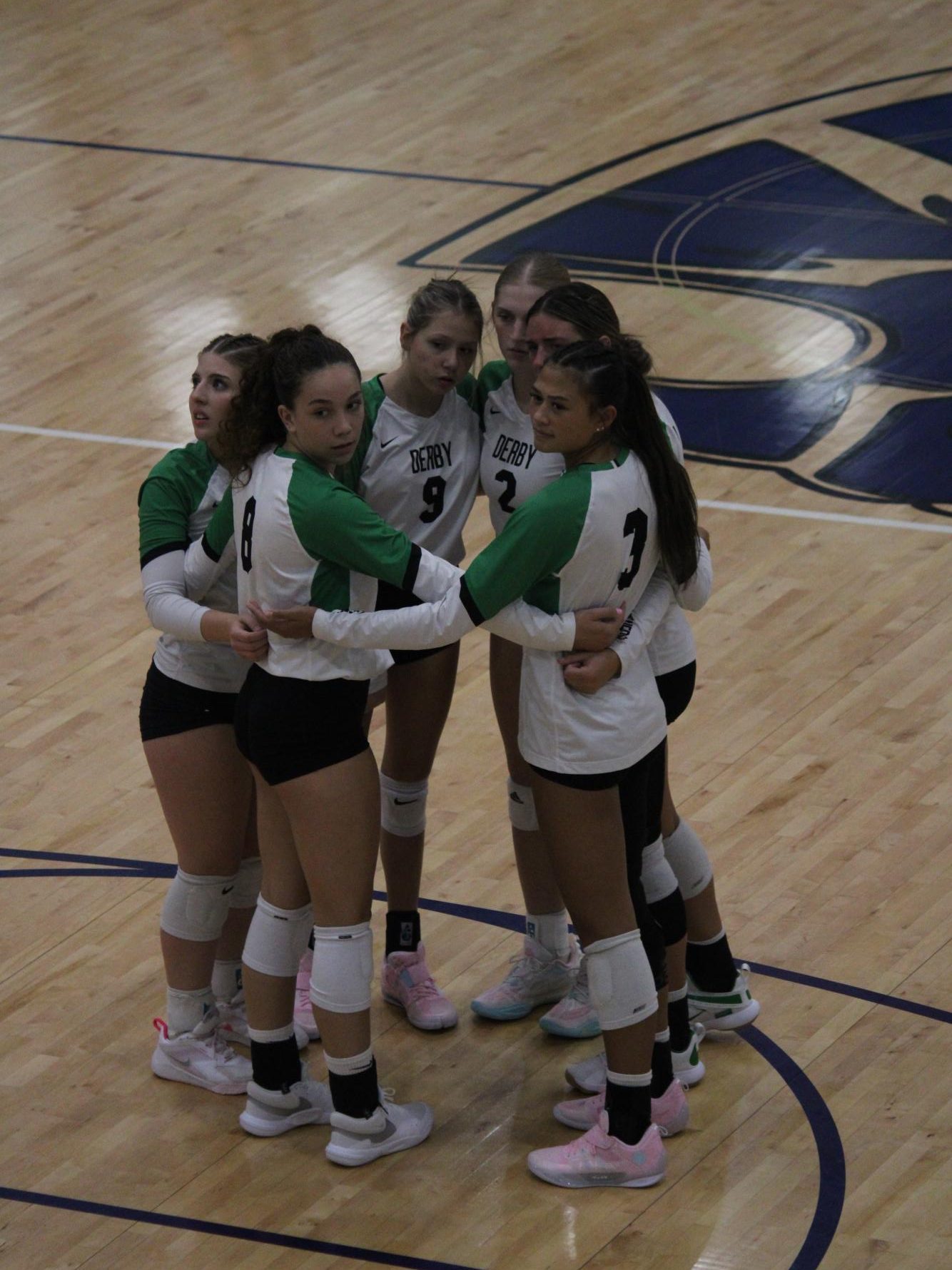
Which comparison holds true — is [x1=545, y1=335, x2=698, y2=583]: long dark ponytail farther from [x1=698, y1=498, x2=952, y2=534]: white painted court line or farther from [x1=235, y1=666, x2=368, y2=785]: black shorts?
[x1=698, y1=498, x2=952, y2=534]: white painted court line

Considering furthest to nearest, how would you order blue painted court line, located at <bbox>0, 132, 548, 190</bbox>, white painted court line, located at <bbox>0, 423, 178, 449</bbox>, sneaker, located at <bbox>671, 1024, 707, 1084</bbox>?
1. blue painted court line, located at <bbox>0, 132, 548, 190</bbox>
2. white painted court line, located at <bbox>0, 423, 178, 449</bbox>
3. sneaker, located at <bbox>671, 1024, 707, 1084</bbox>

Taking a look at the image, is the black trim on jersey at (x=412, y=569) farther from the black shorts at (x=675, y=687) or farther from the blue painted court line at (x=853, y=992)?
the blue painted court line at (x=853, y=992)

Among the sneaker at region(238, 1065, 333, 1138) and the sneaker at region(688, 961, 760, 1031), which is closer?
the sneaker at region(238, 1065, 333, 1138)

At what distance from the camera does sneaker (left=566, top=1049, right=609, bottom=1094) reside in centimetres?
436

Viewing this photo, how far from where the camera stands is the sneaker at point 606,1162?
402 cm

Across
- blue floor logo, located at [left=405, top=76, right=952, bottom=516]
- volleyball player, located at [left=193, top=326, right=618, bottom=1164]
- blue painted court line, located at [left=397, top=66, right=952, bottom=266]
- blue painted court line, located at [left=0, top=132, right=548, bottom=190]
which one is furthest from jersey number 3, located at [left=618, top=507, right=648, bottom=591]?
blue painted court line, located at [left=0, top=132, right=548, bottom=190]

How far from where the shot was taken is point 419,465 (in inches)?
168

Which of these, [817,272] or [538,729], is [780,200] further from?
[538,729]

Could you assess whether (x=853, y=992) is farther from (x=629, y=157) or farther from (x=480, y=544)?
(x=629, y=157)

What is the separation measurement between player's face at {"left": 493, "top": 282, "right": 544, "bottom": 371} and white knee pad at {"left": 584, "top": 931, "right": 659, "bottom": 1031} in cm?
122

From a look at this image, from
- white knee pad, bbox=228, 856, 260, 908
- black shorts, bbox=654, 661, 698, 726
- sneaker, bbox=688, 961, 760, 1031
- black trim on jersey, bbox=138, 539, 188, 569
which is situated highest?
black trim on jersey, bbox=138, 539, 188, 569

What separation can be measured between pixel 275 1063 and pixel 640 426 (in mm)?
1549

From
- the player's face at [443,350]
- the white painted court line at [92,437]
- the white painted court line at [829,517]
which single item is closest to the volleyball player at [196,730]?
the player's face at [443,350]

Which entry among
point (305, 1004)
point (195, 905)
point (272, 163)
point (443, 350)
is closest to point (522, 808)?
point (305, 1004)
